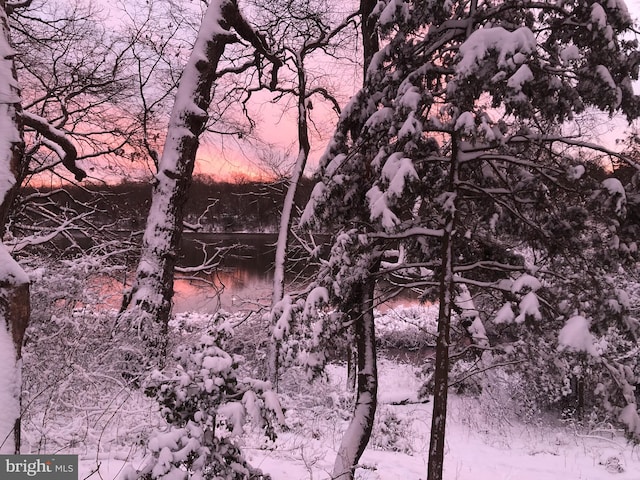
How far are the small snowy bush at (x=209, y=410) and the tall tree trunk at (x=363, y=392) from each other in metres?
2.38

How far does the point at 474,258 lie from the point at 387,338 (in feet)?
47.7

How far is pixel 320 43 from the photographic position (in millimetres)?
11242

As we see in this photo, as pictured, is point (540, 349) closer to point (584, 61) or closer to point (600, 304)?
point (600, 304)

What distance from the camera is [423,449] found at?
8508 mm

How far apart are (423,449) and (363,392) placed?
3844 millimetres

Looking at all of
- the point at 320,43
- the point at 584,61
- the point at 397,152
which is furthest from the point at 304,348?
the point at 320,43

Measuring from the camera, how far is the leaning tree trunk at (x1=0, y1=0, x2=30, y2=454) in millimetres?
3148

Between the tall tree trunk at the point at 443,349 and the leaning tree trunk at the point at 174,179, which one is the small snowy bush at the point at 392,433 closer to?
the tall tree trunk at the point at 443,349

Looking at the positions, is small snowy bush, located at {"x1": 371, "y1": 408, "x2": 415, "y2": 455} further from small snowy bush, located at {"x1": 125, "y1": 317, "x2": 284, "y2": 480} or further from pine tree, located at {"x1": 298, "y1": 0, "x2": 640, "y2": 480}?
small snowy bush, located at {"x1": 125, "y1": 317, "x2": 284, "y2": 480}

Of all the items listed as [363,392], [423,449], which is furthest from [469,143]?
[423,449]

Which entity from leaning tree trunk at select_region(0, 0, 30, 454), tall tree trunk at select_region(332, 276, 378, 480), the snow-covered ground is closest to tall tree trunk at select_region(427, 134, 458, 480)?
the snow-covered ground

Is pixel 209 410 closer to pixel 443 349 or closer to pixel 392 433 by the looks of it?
pixel 443 349

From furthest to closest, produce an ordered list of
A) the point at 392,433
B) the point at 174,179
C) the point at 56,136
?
1. the point at 392,433
2. the point at 174,179
3. the point at 56,136

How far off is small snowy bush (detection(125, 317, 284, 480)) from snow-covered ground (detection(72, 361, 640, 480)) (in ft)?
5.72
